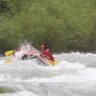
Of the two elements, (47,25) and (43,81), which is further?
(47,25)

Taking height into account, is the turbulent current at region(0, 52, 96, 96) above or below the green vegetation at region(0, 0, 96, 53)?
→ below

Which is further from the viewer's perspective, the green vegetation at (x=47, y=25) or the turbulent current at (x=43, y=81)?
the green vegetation at (x=47, y=25)

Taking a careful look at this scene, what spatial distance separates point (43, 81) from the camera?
55.4ft

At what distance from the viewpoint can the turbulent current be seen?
1409 centimetres

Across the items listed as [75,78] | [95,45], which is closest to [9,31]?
[95,45]

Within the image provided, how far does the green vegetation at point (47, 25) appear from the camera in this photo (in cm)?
3231

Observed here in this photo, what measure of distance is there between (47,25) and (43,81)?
18686 millimetres

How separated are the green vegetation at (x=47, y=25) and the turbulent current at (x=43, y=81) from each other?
29.9ft

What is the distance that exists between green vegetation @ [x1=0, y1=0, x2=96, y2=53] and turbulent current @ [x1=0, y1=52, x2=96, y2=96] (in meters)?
9.11

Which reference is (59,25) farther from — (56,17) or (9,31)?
(9,31)

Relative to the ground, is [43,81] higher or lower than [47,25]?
lower

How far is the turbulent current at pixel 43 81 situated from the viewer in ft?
46.2

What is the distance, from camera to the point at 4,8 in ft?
124

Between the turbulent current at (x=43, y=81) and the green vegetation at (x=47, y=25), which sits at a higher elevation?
the green vegetation at (x=47, y=25)
